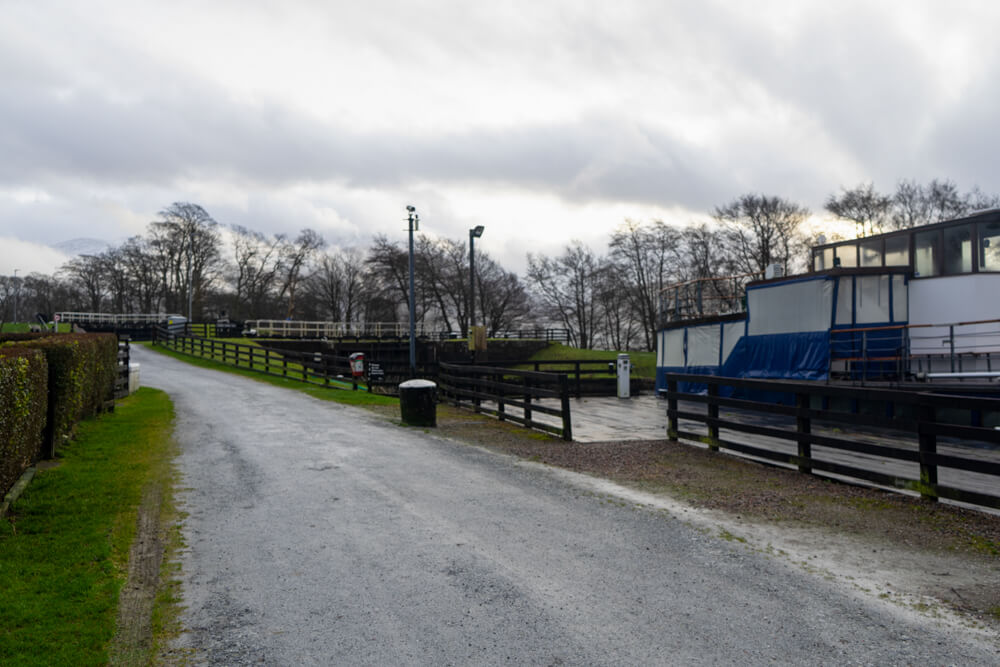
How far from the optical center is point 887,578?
4.77 m

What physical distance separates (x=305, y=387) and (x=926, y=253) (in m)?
18.4

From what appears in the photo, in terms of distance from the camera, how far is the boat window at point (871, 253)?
17.4 meters

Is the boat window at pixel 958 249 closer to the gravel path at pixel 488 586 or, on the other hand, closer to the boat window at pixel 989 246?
the boat window at pixel 989 246

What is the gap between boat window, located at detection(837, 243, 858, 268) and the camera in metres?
18.1

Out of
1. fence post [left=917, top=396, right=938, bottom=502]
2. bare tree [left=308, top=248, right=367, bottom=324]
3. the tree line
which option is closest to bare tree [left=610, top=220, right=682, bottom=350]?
the tree line

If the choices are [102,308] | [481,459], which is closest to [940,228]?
[481,459]

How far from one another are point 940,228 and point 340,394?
16.3 m

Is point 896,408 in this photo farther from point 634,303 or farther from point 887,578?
point 634,303

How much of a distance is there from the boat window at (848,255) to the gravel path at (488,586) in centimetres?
1371

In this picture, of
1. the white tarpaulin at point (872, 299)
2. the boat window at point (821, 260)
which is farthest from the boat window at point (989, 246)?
the boat window at point (821, 260)

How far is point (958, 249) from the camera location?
15.9m

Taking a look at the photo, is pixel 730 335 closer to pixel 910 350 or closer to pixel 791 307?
pixel 791 307

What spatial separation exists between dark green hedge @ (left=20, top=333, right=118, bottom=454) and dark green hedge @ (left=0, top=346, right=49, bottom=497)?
889mm

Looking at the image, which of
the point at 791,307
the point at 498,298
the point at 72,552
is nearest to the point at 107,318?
the point at 498,298
